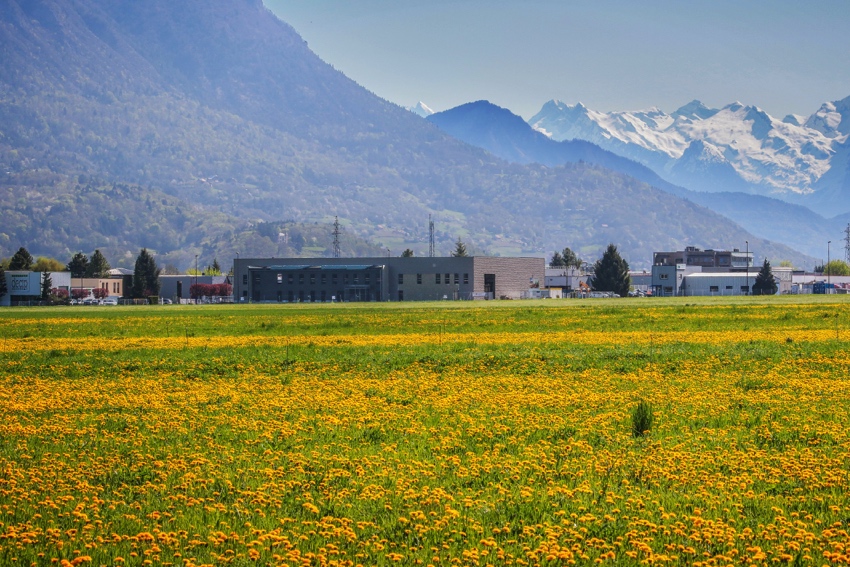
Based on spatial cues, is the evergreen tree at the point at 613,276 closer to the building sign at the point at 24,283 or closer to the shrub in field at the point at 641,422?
the building sign at the point at 24,283

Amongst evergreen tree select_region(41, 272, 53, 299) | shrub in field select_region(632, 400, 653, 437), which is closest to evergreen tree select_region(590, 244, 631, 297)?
evergreen tree select_region(41, 272, 53, 299)

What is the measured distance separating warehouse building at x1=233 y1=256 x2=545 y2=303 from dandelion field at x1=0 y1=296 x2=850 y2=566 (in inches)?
5355

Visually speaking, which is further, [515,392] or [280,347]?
[280,347]

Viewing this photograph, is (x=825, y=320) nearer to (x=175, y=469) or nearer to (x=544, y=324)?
(x=544, y=324)

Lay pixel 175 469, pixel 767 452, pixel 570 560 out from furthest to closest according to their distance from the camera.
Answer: pixel 767 452 < pixel 175 469 < pixel 570 560

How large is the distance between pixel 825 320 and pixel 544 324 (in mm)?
16436

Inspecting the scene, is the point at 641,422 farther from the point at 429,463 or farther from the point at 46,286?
the point at 46,286

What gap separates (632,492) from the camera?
48.2 feet

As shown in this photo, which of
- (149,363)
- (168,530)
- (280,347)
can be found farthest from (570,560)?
(280,347)

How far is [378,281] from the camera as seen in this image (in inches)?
6732

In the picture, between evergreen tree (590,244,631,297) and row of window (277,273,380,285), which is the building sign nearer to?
row of window (277,273,380,285)

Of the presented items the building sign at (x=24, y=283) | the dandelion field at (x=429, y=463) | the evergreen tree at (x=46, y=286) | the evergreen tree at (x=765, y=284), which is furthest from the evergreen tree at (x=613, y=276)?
the dandelion field at (x=429, y=463)

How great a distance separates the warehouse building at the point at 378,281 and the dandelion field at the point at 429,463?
136m

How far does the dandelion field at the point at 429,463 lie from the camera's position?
12383mm
